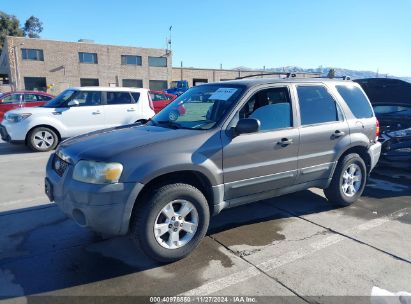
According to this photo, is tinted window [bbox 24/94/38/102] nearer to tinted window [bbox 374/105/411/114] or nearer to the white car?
the white car

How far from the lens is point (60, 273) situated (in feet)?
10.5

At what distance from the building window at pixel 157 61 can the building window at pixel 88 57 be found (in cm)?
747

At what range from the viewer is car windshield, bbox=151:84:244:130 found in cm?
377

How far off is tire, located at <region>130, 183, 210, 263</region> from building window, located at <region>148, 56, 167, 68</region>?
4699 centimetres

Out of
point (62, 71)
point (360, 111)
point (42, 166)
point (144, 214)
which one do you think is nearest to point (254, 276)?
point (144, 214)

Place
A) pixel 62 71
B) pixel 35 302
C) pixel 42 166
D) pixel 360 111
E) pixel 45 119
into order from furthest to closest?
pixel 62 71 → pixel 45 119 → pixel 42 166 → pixel 360 111 → pixel 35 302

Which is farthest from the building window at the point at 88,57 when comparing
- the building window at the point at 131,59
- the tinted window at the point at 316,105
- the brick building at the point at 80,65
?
the tinted window at the point at 316,105

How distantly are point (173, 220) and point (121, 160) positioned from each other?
80cm

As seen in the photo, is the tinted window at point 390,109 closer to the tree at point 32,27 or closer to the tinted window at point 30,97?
the tinted window at point 30,97

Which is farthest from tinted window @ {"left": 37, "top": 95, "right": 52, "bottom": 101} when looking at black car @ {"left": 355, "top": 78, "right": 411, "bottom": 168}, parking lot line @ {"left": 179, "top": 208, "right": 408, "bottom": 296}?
parking lot line @ {"left": 179, "top": 208, "right": 408, "bottom": 296}

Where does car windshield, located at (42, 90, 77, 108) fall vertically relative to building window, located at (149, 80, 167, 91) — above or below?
below

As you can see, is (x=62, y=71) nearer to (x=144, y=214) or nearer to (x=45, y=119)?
(x=45, y=119)

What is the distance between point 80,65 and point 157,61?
415 inches

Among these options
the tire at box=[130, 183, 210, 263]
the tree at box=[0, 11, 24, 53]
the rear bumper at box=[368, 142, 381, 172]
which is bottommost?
the tire at box=[130, 183, 210, 263]
